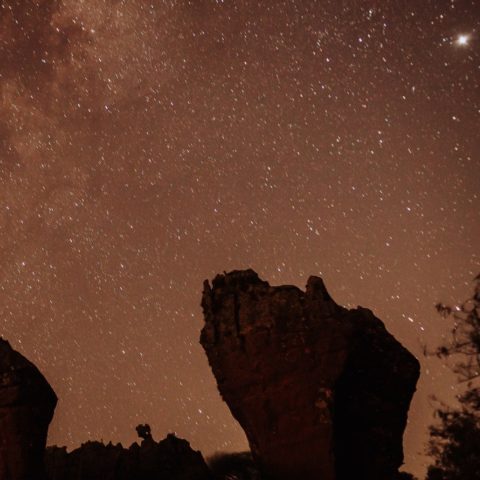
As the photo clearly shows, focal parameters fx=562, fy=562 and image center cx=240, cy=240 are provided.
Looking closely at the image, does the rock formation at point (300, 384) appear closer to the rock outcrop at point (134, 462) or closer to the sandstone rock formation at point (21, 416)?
the rock outcrop at point (134, 462)

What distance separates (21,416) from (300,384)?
31.6ft

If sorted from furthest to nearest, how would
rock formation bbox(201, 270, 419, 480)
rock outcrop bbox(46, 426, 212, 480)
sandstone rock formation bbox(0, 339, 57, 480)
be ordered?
rock outcrop bbox(46, 426, 212, 480) < rock formation bbox(201, 270, 419, 480) < sandstone rock formation bbox(0, 339, 57, 480)

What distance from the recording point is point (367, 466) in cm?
2072

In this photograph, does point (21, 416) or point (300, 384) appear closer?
point (21, 416)

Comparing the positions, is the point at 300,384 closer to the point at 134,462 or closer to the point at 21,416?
the point at 134,462

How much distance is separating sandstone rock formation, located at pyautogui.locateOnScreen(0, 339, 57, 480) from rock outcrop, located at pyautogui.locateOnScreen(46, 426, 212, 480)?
5262 mm

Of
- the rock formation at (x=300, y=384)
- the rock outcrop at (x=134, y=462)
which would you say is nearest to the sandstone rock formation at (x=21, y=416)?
the rock outcrop at (x=134, y=462)

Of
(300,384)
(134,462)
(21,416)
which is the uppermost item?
(300,384)

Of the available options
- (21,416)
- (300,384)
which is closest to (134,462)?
(21,416)

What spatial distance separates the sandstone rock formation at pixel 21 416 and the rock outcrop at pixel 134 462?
5.26m

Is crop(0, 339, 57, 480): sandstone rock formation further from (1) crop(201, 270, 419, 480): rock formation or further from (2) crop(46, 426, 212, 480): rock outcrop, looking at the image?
(1) crop(201, 270, 419, 480): rock formation

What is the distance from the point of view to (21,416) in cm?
1911

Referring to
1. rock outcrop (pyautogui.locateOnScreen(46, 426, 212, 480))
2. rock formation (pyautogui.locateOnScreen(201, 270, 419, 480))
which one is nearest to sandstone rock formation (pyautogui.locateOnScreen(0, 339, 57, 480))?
rock outcrop (pyautogui.locateOnScreen(46, 426, 212, 480))

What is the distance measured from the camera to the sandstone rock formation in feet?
61.4
